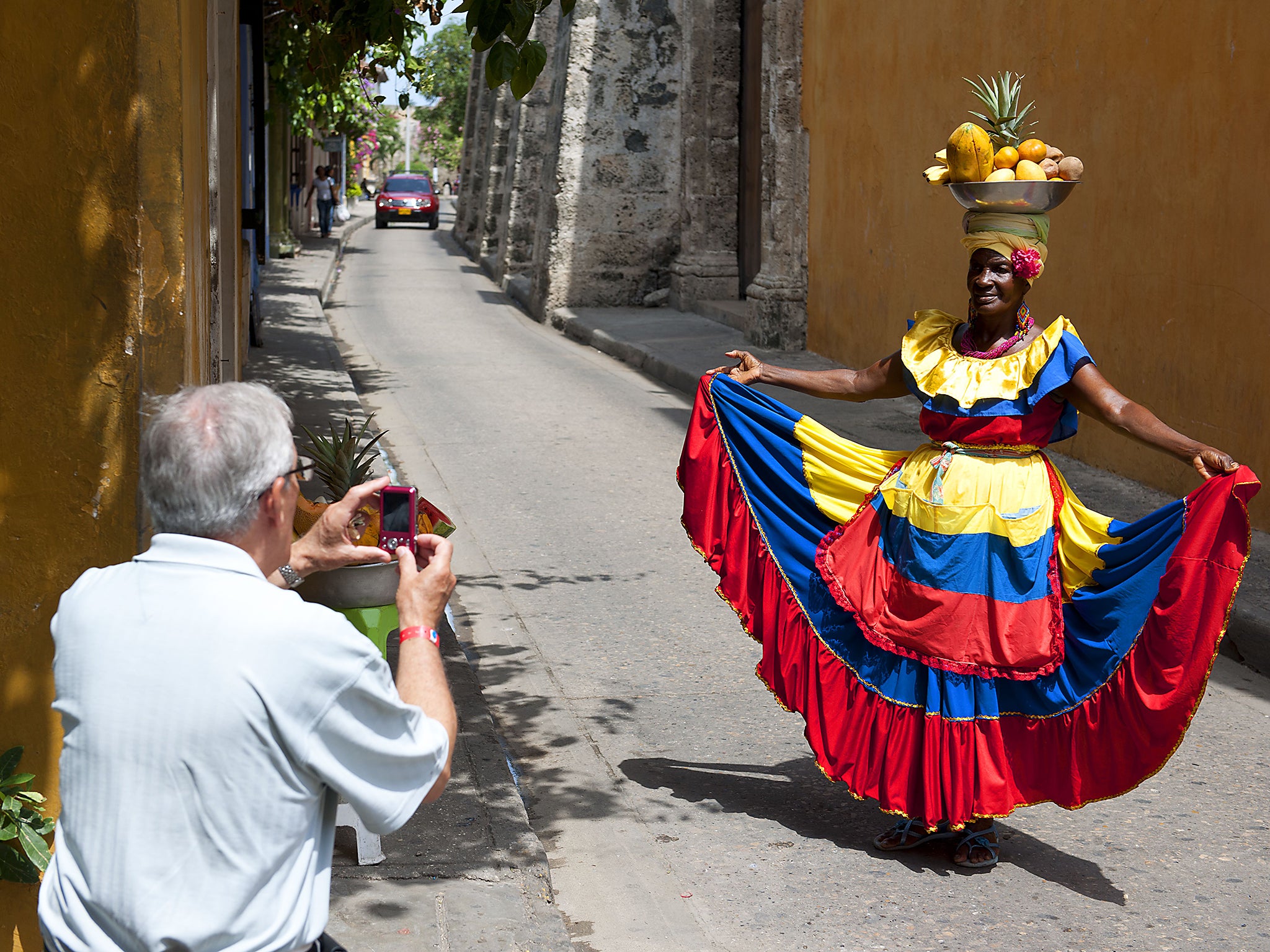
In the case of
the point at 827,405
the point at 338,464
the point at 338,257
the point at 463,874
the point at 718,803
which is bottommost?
the point at 718,803

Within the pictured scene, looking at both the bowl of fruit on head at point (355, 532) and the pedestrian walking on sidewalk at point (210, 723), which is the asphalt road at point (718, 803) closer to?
the bowl of fruit on head at point (355, 532)

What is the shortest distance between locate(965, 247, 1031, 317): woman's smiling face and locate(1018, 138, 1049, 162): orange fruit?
32 cm

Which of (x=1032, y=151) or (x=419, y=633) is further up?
(x=1032, y=151)

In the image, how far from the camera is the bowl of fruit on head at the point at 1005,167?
384 centimetres

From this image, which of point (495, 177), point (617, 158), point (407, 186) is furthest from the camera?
point (407, 186)

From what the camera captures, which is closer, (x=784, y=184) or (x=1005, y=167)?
(x=1005, y=167)

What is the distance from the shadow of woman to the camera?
3949 millimetres

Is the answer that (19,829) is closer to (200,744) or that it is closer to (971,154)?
(200,744)

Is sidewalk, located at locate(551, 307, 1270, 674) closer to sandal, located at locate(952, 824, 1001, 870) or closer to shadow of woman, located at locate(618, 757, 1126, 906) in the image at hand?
shadow of woman, located at locate(618, 757, 1126, 906)

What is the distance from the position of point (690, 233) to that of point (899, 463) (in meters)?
14.3

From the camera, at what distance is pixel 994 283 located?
12.6 feet

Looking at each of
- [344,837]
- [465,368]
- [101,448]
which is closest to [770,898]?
[344,837]

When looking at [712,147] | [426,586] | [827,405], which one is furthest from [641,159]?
[426,586]

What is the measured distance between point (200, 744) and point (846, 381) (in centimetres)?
289
